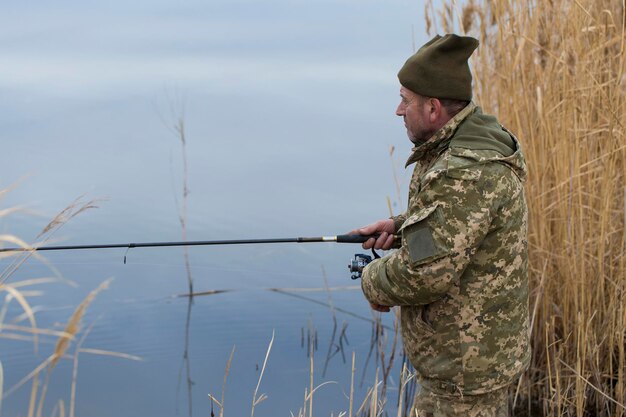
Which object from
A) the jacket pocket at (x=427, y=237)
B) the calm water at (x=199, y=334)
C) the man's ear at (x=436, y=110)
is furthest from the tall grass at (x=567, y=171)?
the jacket pocket at (x=427, y=237)

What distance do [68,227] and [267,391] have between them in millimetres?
4544

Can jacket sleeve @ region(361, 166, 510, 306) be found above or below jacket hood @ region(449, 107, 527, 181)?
below

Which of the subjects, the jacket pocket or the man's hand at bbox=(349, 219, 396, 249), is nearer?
the jacket pocket

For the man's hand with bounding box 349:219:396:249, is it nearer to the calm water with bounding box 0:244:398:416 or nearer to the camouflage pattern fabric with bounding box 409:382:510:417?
the camouflage pattern fabric with bounding box 409:382:510:417

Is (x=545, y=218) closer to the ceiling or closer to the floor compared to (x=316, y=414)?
closer to the ceiling

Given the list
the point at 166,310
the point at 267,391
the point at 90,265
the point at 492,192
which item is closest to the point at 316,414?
the point at 267,391

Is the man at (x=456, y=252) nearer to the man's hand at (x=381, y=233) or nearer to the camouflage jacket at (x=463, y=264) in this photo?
the camouflage jacket at (x=463, y=264)

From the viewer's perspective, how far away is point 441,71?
2629 millimetres

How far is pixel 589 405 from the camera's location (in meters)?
4.26

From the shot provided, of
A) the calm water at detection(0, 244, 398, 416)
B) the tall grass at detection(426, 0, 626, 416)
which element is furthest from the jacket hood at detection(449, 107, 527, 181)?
the calm water at detection(0, 244, 398, 416)

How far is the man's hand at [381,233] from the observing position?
9.43ft

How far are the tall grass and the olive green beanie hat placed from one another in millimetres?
1438

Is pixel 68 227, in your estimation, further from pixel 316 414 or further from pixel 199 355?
pixel 316 414

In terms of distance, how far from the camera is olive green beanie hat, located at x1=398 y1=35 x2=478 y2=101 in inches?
104
